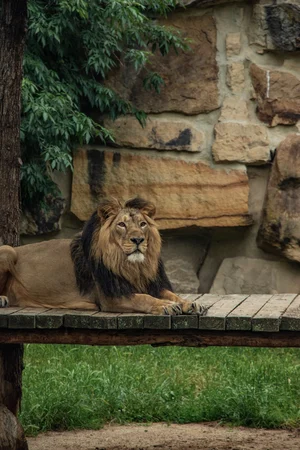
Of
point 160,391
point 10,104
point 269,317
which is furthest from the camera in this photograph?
point 160,391

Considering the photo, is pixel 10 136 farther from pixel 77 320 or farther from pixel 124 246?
pixel 77 320

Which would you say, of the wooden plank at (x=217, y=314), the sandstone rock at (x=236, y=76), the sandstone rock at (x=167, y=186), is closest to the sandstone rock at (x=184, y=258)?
the sandstone rock at (x=167, y=186)

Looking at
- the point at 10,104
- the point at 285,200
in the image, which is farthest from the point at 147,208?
the point at 285,200

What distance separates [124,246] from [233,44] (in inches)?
108

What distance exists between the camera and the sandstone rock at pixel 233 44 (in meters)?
7.45

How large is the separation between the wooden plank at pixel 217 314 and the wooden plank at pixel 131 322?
293mm

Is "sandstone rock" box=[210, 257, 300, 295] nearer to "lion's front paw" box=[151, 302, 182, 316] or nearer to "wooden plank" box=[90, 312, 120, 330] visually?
Answer: "lion's front paw" box=[151, 302, 182, 316]

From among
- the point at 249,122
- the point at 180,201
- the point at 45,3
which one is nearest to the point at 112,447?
the point at 180,201

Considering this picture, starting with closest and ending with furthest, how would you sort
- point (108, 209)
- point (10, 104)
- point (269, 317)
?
point (269, 317) → point (108, 209) → point (10, 104)

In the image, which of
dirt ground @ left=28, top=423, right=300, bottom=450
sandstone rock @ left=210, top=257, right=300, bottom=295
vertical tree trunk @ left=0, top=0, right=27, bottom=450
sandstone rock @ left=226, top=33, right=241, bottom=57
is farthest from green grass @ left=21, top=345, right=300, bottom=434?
sandstone rock @ left=226, top=33, right=241, bottom=57

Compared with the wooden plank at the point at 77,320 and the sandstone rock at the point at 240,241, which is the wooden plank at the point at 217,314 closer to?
the wooden plank at the point at 77,320

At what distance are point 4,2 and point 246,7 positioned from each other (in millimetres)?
2362

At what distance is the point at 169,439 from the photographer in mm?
6008

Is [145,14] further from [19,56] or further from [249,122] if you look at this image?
[19,56]
